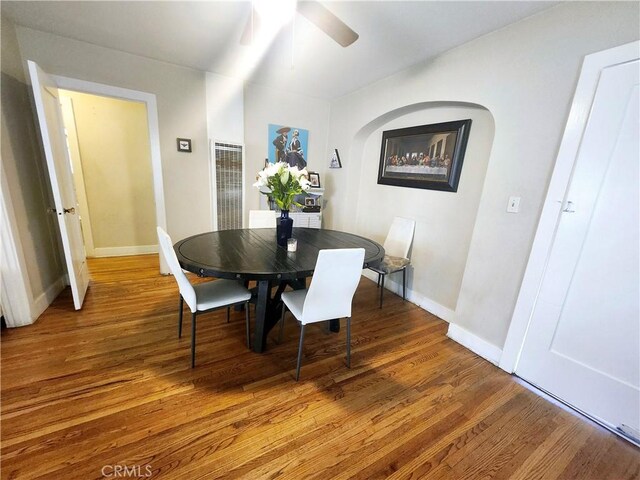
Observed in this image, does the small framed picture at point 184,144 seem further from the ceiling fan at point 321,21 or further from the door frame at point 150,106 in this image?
the ceiling fan at point 321,21

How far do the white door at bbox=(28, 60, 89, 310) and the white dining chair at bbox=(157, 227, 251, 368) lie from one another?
1.05 meters

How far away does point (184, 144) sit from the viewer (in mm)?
2904

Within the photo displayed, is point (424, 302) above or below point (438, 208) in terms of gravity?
below

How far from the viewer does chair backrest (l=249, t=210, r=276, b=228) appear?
2709mm

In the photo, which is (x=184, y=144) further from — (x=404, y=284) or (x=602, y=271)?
(x=602, y=271)

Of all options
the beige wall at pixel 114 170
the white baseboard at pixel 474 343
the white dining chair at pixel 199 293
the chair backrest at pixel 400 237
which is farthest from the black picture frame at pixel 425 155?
the beige wall at pixel 114 170

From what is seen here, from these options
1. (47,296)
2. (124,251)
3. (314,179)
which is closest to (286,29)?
(314,179)

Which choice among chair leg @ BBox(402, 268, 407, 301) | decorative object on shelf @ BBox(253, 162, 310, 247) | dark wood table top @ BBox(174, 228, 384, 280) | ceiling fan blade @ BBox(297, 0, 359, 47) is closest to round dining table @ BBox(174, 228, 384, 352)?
dark wood table top @ BBox(174, 228, 384, 280)

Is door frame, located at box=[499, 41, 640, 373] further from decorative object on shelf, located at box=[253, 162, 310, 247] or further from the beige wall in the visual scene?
the beige wall

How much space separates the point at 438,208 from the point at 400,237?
0.51 m

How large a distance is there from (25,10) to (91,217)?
242 cm

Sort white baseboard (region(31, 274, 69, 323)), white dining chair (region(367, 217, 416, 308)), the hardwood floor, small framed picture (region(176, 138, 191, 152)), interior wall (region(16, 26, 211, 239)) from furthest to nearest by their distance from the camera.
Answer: small framed picture (region(176, 138, 191, 152))
white dining chair (region(367, 217, 416, 308))
interior wall (region(16, 26, 211, 239))
white baseboard (region(31, 274, 69, 323))
the hardwood floor

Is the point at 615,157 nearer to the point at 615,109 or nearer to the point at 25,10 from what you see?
the point at 615,109

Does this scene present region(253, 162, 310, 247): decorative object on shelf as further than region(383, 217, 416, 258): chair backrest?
No
